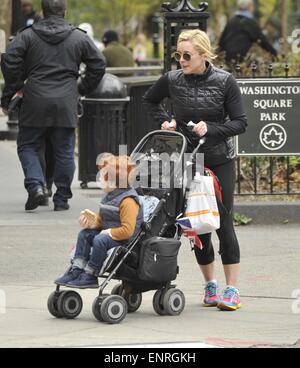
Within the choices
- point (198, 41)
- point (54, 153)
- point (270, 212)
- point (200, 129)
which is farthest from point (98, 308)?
point (54, 153)

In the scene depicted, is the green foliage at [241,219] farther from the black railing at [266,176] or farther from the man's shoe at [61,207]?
the man's shoe at [61,207]

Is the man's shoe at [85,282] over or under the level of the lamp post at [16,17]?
under

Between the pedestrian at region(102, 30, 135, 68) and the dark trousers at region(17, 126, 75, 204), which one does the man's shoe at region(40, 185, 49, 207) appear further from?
the pedestrian at region(102, 30, 135, 68)

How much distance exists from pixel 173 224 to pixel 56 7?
183 inches

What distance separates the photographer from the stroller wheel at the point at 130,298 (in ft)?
27.2

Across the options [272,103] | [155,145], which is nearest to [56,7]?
[272,103]

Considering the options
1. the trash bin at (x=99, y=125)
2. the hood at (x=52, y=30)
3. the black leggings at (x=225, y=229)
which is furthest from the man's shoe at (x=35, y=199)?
the black leggings at (x=225, y=229)

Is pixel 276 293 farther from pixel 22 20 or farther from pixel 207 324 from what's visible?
pixel 22 20

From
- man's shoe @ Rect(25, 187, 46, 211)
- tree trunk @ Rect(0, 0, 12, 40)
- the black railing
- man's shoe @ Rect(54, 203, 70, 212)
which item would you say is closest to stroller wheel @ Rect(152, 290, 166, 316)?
man's shoe @ Rect(25, 187, 46, 211)

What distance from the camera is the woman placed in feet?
27.6

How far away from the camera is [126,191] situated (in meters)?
8.10

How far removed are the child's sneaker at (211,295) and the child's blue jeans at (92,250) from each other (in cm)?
92

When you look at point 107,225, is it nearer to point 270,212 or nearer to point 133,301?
point 133,301

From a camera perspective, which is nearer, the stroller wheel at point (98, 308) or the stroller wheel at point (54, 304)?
the stroller wheel at point (98, 308)
